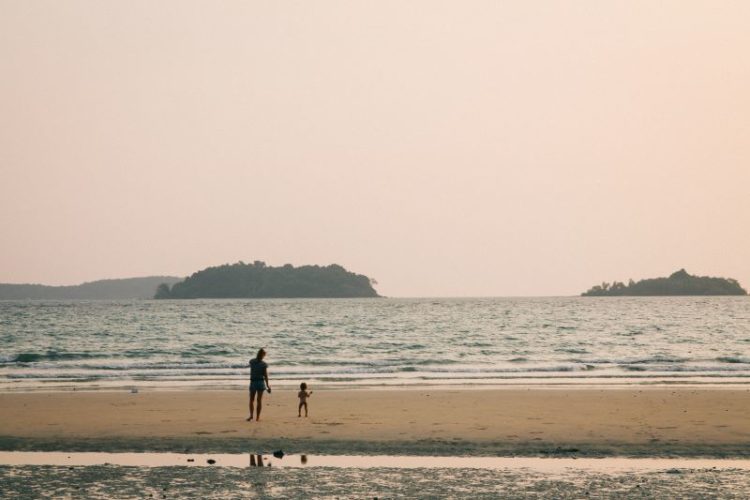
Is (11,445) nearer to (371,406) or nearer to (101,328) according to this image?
(371,406)

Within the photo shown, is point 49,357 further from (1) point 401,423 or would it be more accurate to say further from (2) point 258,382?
(1) point 401,423

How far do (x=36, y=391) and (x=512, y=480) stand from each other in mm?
23133

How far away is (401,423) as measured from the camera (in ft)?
71.8

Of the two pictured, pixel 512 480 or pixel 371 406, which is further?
pixel 371 406

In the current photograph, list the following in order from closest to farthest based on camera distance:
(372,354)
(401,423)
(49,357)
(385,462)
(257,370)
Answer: (385,462) → (401,423) → (257,370) → (49,357) → (372,354)

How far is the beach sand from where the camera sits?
1889cm

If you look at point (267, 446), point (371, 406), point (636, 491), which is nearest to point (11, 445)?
Answer: point (267, 446)

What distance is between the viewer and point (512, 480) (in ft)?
49.1

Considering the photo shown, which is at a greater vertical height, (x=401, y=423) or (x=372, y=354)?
(x=372, y=354)

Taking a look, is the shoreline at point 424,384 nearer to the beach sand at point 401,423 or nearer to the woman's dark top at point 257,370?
the beach sand at point 401,423

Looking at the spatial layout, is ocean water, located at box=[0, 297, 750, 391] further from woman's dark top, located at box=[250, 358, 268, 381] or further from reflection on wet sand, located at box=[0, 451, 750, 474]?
reflection on wet sand, located at box=[0, 451, 750, 474]

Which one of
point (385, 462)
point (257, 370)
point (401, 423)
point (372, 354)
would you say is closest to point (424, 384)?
point (257, 370)

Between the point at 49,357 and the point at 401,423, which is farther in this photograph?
the point at 49,357

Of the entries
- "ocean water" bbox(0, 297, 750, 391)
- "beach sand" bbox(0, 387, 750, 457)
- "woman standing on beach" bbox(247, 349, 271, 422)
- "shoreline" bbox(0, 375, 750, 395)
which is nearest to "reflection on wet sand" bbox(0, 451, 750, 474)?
"beach sand" bbox(0, 387, 750, 457)
